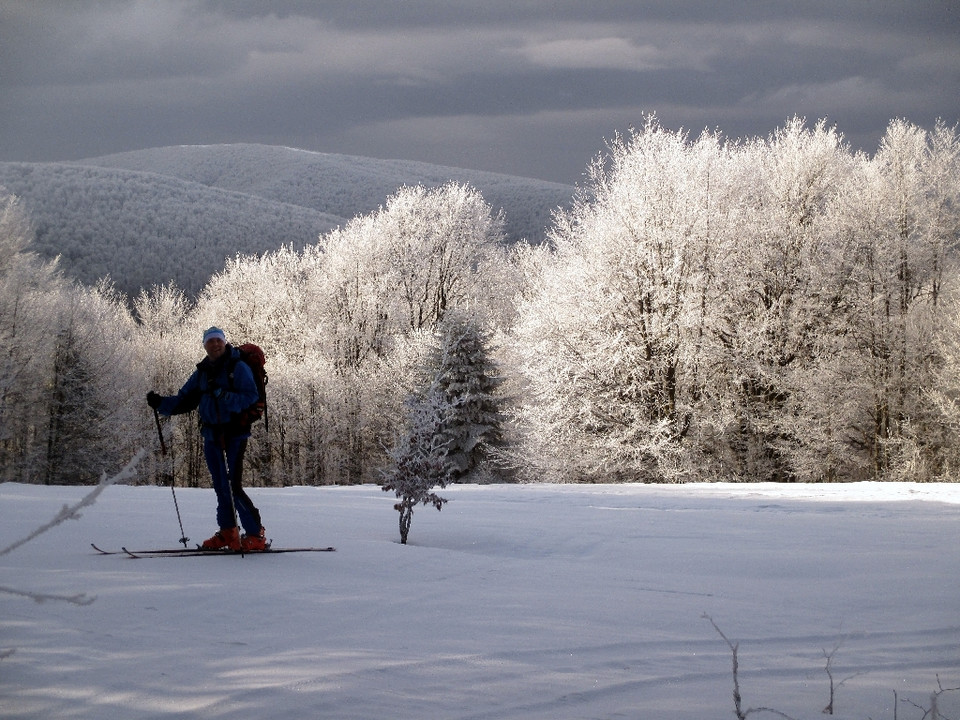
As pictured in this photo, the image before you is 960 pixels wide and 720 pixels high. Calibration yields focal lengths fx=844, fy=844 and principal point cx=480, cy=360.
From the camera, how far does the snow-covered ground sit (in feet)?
13.0

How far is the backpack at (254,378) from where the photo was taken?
7560 millimetres

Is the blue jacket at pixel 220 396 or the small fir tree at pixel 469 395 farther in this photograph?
the small fir tree at pixel 469 395

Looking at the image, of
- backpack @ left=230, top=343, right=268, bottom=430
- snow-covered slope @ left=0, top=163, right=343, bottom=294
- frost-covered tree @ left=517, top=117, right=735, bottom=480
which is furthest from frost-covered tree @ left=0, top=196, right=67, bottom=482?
snow-covered slope @ left=0, top=163, right=343, bottom=294

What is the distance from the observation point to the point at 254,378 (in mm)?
7754

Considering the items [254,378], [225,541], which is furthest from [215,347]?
[225,541]

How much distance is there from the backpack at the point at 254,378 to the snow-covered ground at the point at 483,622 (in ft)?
4.20

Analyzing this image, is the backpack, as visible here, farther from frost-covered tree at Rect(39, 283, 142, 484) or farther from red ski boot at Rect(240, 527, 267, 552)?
frost-covered tree at Rect(39, 283, 142, 484)

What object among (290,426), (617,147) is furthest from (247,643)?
(290,426)

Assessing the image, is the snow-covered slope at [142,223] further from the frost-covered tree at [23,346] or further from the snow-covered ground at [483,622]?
the snow-covered ground at [483,622]

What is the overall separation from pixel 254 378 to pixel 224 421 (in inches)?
20.6

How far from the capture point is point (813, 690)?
4414 mm

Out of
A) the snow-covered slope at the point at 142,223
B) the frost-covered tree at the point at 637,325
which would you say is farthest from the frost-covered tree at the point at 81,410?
the snow-covered slope at the point at 142,223

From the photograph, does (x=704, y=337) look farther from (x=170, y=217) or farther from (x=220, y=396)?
(x=170, y=217)

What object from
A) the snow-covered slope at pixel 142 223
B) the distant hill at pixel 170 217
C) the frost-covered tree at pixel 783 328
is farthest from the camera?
the distant hill at pixel 170 217
